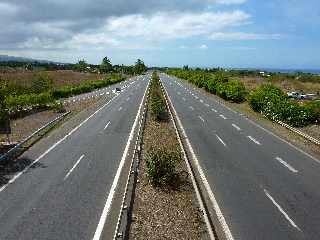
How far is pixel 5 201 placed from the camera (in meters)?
17.1

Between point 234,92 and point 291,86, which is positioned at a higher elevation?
point 234,92

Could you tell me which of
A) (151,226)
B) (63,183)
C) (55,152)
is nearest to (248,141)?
(55,152)

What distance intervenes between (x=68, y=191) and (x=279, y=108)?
27.3m

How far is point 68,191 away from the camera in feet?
60.3

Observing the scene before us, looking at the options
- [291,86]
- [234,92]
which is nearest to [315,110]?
[234,92]

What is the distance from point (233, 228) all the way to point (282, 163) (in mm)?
10521

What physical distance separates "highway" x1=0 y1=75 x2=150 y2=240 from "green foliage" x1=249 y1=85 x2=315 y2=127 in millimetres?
15393

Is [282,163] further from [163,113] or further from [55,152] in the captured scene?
[163,113]

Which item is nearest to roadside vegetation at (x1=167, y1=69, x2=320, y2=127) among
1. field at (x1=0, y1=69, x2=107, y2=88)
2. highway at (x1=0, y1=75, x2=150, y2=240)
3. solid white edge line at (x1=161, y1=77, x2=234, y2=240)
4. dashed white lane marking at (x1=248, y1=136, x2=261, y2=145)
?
dashed white lane marking at (x1=248, y1=136, x2=261, y2=145)

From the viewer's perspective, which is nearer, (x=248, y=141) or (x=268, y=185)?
(x=268, y=185)

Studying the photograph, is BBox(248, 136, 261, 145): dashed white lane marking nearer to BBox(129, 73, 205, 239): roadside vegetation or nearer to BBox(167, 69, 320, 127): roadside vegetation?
BBox(129, 73, 205, 239): roadside vegetation

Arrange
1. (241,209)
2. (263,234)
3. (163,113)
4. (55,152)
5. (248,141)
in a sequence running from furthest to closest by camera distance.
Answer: (163,113)
(248,141)
(55,152)
(241,209)
(263,234)

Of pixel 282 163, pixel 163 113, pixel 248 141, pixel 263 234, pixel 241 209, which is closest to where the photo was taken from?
pixel 263 234

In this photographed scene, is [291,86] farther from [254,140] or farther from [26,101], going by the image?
[254,140]
